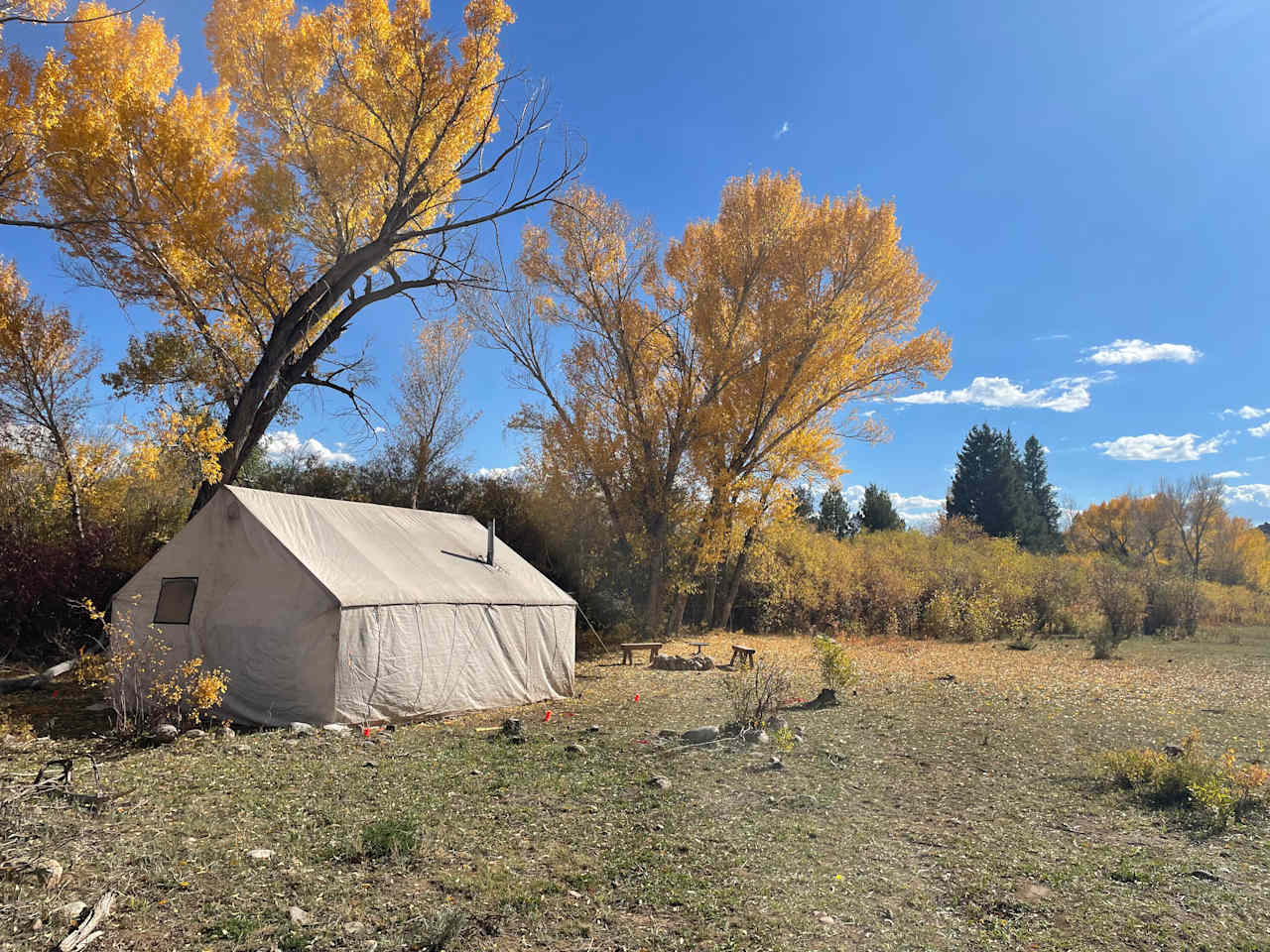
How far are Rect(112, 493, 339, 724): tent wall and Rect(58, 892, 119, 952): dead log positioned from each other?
13.6 ft

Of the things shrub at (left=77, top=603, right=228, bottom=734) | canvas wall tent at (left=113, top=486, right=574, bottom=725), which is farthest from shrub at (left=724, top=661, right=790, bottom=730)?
shrub at (left=77, top=603, right=228, bottom=734)

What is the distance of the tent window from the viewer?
8.37 m

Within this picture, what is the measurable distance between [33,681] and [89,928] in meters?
7.93

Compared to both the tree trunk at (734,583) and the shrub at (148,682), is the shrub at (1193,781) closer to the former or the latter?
the shrub at (148,682)

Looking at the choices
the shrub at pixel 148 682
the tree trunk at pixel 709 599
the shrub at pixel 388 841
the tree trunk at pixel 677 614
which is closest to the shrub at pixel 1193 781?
the shrub at pixel 388 841

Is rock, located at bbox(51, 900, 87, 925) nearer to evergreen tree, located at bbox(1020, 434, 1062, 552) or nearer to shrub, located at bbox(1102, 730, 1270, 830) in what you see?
shrub, located at bbox(1102, 730, 1270, 830)

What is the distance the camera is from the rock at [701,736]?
280 inches

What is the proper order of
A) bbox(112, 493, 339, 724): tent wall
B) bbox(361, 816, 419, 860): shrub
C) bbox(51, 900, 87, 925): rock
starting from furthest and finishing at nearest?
bbox(112, 493, 339, 724): tent wall < bbox(361, 816, 419, 860): shrub < bbox(51, 900, 87, 925): rock

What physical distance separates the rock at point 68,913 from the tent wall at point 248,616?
4.20m

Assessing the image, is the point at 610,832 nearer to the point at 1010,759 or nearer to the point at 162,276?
the point at 1010,759

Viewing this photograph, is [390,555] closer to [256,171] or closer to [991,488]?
[256,171]

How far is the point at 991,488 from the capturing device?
4200cm

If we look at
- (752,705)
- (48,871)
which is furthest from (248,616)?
(752,705)

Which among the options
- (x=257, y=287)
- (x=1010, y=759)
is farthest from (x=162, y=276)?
(x=1010, y=759)
